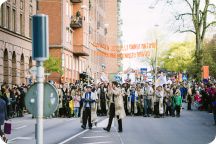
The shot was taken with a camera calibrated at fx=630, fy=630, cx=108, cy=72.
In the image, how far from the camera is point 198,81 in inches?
1750

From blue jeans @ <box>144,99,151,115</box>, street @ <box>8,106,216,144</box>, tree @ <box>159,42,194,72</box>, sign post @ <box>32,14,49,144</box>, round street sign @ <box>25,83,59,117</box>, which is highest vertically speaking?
tree @ <box>159,42,194,72</box>

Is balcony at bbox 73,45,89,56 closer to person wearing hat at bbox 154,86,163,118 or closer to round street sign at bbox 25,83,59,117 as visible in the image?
person wearing hat at bbox 154,86,163,118

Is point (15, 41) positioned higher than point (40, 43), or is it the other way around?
point (15, 41)

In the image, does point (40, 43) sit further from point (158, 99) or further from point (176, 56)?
point (176, 56)

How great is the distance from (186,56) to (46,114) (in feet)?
335

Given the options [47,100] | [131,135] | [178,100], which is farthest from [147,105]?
[47,100]

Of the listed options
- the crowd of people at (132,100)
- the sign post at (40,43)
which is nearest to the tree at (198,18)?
the crowd of people at (132,100)

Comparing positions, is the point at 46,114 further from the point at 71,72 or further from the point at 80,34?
the point at 80,34

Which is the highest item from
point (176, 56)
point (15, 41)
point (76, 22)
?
point (76, 22)

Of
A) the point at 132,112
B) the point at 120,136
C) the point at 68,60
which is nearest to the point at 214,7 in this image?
the point at 132,112

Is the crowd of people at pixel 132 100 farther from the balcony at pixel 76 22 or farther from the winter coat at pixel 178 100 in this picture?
the balcony at pixel 76 22

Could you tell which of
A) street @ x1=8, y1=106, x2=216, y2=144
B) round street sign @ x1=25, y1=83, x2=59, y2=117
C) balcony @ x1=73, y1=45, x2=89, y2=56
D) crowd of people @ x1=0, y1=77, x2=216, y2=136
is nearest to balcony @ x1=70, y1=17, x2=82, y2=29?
balcony @ x1=73, y1=45, x2=89, y2=56

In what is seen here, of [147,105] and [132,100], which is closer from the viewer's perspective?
[147,105]

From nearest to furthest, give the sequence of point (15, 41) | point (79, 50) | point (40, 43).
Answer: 1. point (40, 43)
2. point (15, 41)
3. point (79, 50)
